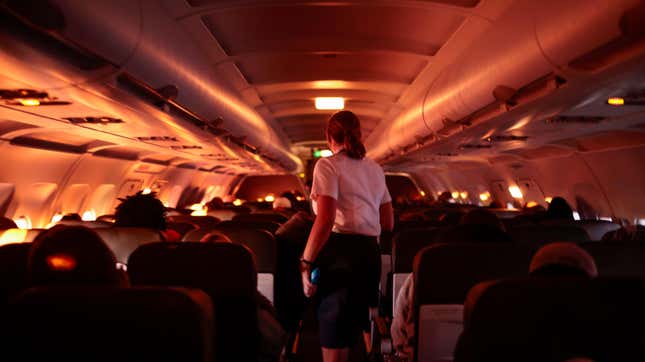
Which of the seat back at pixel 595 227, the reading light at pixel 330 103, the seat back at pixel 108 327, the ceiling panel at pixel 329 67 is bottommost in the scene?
the seat back at pixel 108 327

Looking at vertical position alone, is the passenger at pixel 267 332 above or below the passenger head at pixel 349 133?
below

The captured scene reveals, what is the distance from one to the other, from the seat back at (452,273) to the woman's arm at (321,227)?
0.59m

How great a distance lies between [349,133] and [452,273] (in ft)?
3.63

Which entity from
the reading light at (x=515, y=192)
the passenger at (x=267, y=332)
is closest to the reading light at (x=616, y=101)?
the passenger at (x=267, y=332)

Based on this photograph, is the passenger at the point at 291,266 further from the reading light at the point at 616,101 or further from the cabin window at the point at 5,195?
the cabin window at the point at 5,195

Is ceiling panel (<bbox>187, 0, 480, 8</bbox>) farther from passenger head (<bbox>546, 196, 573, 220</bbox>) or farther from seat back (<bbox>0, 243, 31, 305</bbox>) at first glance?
passenger head (<bbox>546, 196, 573, 220</bbox>)

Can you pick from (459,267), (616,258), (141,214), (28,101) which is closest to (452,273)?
(459,267)

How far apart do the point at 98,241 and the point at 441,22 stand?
16.3ft

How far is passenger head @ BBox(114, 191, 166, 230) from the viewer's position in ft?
17.6

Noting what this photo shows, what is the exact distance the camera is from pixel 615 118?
21.0 ft

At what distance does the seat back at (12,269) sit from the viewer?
10.4 feet

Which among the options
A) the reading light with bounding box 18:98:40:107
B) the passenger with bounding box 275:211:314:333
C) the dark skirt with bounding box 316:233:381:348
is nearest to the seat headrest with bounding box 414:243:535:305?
the dark skirt with bounding box 316:233:381:348

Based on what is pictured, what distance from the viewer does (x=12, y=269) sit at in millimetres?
3162

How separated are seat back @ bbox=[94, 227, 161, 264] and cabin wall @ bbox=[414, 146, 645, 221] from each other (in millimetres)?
7187
